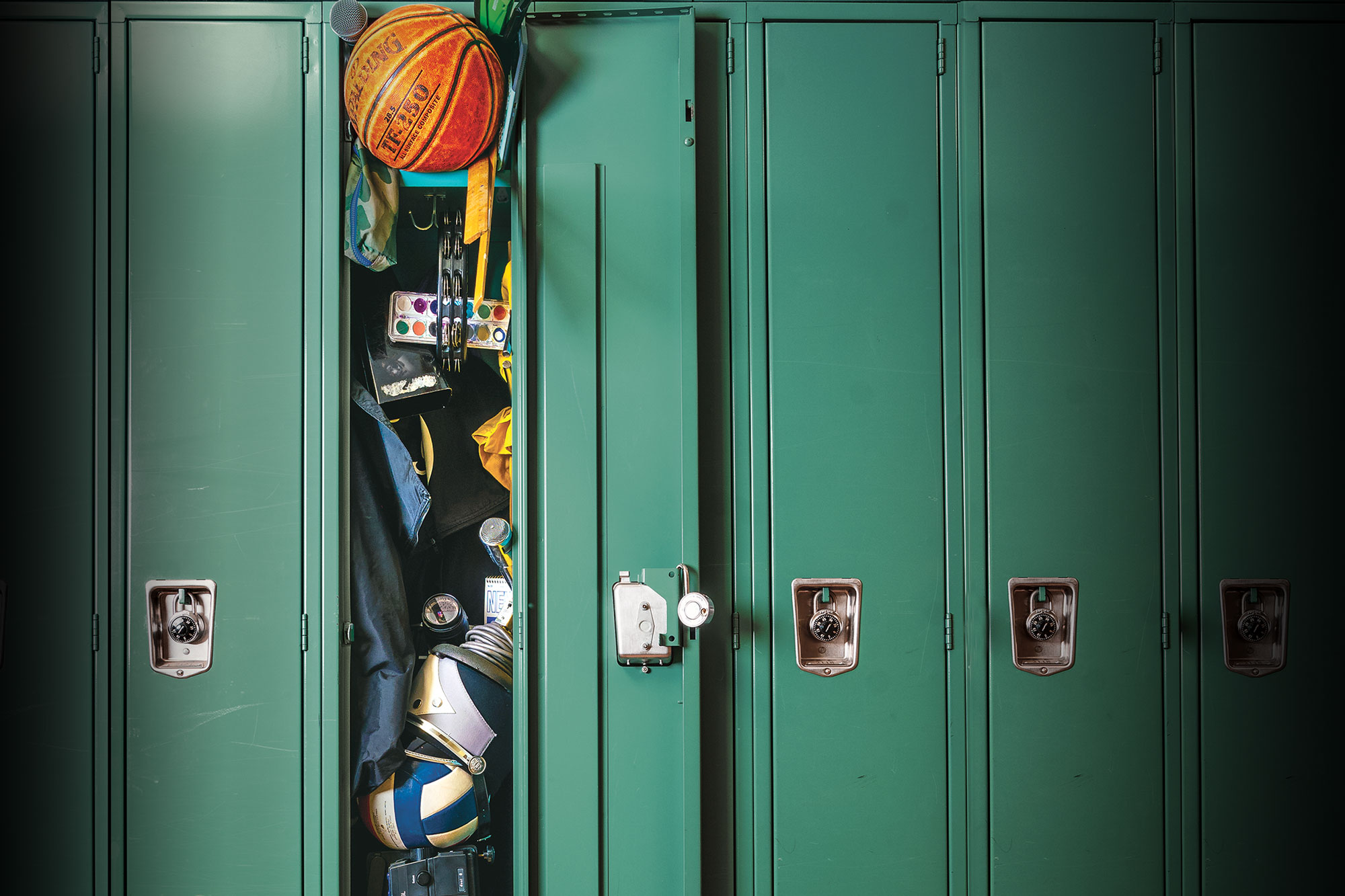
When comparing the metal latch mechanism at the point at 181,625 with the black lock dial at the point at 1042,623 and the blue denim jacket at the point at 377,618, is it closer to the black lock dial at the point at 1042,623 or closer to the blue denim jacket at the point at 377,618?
the blue denim jacket at the point at 377,618

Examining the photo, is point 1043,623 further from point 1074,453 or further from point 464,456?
point 464,456

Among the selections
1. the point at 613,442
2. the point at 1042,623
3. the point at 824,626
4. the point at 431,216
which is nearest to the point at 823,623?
the point at 824,626

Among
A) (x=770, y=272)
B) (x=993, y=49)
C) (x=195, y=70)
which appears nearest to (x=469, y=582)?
(x=770, y=272)

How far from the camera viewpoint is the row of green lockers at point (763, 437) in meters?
1.74

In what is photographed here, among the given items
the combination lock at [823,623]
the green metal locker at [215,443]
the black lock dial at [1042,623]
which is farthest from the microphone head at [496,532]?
the black lock dial at [1042,623]

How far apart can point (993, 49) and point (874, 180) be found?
0.47m

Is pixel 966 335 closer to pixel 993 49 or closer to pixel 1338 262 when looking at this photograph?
pixel 993 49

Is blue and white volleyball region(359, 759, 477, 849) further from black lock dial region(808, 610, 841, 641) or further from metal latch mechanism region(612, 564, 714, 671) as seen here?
black lock dial region(808, 610, 841, 641)

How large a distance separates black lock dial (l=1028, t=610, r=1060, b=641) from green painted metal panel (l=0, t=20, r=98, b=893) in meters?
2.32

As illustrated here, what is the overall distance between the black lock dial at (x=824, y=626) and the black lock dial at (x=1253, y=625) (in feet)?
3.42

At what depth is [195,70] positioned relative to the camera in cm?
178

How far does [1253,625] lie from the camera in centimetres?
181

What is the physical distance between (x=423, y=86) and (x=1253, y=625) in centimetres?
246

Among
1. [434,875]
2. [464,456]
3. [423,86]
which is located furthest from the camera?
[464,456]
